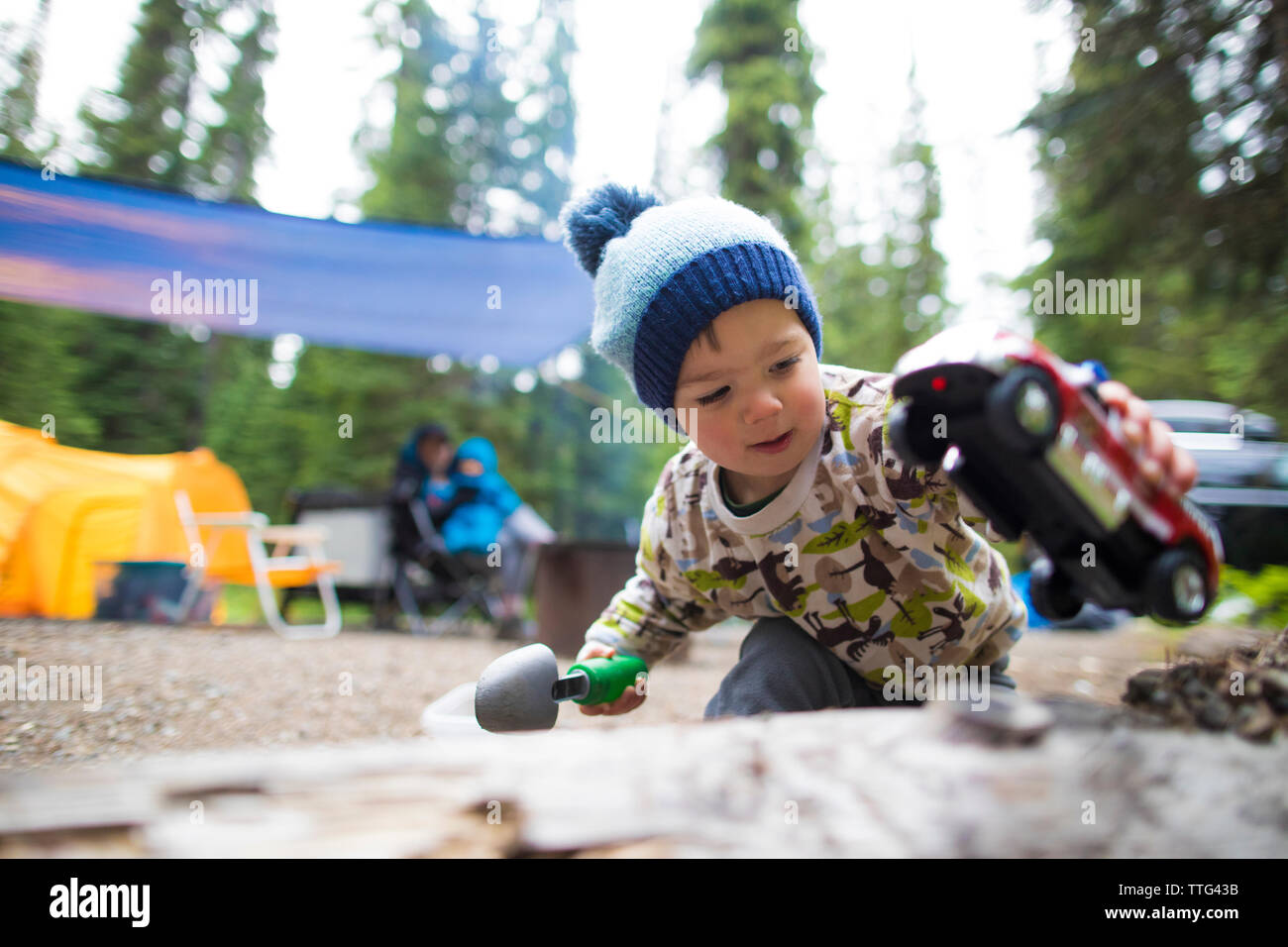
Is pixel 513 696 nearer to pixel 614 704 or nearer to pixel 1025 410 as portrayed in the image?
pixel 614 704

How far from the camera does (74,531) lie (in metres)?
3.30

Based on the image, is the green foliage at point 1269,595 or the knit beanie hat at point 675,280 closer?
the knit beanie hat at point 675,280

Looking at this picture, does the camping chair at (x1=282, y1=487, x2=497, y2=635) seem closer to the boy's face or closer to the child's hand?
the child's hand

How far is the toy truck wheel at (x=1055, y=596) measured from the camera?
0.87 meters

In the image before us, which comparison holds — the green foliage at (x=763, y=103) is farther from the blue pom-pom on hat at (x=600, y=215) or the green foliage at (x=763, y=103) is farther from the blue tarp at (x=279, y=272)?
the blue pom-pom on hat at (x=600, y=215)

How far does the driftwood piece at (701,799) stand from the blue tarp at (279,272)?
12.1ft

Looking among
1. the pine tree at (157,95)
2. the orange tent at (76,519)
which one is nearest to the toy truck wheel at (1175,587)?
the orange tent at (76,519)

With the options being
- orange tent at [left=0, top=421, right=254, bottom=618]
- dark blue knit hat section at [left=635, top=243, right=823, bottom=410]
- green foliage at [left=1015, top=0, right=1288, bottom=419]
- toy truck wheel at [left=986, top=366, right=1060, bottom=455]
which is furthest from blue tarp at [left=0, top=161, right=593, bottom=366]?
toy truck wheel at [left=986, top=366, right=1060, bottom=455]

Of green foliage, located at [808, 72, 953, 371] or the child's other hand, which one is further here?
green foliage, located at [808, 72, 953, 371]

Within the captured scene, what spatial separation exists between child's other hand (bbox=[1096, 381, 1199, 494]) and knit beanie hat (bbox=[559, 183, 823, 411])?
650mm

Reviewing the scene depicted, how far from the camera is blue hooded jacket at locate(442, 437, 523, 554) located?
18.2 ft
